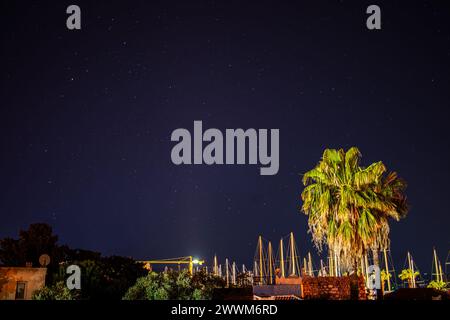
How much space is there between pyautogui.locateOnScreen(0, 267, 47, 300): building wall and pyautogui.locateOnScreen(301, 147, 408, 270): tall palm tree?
917 inches

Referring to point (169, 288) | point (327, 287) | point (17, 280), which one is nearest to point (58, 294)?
point (169, 288)

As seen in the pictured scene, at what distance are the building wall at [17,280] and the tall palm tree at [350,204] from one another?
917 inches

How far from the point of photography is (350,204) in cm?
2989

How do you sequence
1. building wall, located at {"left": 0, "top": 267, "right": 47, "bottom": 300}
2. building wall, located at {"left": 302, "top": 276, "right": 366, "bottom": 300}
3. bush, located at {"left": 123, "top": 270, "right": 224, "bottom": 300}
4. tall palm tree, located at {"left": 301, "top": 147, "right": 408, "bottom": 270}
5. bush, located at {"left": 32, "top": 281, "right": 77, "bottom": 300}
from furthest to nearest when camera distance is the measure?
building wall, located at {"left": 0, "top": 267, "right": 47, "bottom": 300} < bush, located at {"left": 32, "top": 281, "right": 77, "bottom": 300} < tall palm tree, located at {"left": 301, "top": 147, "right": 408, "bottom": 270} < bush, located at {"left": 123, "top": 270, "right": 224, "bottom": 300} < building wall, located at {"left": 302, "top": 276, "right": 366, "bottom": 300}

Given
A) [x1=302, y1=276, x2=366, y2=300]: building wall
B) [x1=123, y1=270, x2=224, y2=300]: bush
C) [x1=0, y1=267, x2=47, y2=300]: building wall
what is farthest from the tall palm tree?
[x1=0, y1=267, x2=47, y2=300]: building wall

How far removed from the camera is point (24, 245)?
6819 centimetres

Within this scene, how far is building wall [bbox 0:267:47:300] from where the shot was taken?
41.9 meters

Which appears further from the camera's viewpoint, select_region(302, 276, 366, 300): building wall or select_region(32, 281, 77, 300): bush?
select_region(32, 281, 77, 300): bush

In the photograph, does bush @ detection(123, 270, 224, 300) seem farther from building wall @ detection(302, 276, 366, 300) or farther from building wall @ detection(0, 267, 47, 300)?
building wall @ detection(0, 267, 47, 300)

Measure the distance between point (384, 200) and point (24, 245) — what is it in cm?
5191

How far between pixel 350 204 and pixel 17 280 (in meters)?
27.1
